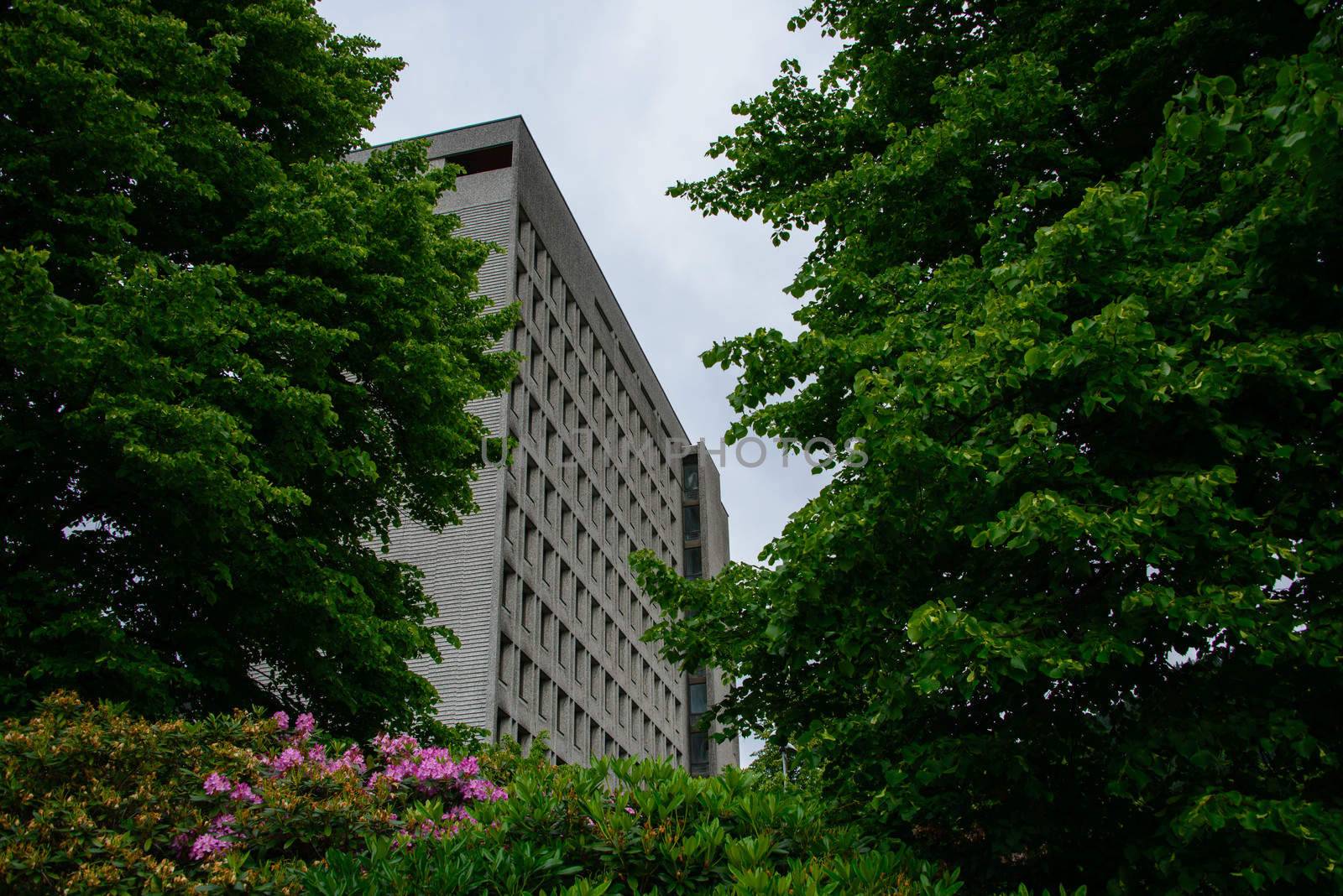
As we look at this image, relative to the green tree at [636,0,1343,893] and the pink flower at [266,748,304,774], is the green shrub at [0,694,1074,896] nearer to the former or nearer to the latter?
the pink flower at [266,748,304,774]

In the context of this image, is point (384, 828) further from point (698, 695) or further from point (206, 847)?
point (698, 695)

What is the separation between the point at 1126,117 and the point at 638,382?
173 ft

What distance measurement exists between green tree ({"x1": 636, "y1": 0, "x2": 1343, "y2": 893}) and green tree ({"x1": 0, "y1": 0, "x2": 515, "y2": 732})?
4569 millimetres

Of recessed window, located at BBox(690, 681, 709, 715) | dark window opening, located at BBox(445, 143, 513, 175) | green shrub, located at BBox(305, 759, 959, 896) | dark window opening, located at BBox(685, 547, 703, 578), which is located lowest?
green shrub, located at BBox(305, 759, 959, 896)

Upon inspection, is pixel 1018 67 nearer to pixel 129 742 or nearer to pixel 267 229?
pixel 267 229

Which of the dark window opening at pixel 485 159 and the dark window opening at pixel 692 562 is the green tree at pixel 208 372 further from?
the dark window opening at pixel 692 562

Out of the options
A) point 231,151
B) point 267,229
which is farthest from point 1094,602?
point 231,151

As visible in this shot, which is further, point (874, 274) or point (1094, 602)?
point (874, 274)

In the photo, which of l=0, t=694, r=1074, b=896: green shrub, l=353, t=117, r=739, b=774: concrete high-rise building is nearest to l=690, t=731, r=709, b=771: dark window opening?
l=353, t=117, r=739, b=774: concrete high-rise building

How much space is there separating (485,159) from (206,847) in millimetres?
42830

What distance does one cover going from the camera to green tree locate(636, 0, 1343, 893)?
6.78m

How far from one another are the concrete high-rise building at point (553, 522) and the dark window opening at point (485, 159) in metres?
0.08

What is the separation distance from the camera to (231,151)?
1290cm

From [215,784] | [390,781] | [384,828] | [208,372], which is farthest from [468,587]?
[384,828]
